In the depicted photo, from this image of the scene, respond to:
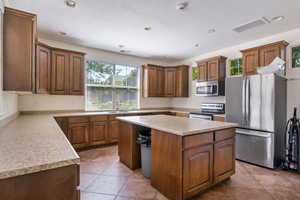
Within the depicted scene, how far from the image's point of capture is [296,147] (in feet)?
9.34

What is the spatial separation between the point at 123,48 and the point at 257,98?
3.54 m

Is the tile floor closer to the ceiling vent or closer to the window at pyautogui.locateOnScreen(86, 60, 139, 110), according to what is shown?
the window at pyautogui.locateOnScreen(86, 60, 139, 110)

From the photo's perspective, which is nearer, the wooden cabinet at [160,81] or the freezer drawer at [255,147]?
Result: the freezer drawer at [255,147]

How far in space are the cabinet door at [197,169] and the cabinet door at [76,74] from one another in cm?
329

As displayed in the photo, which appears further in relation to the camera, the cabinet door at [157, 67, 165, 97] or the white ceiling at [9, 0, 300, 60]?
the cabinet door at [157, 67, 165, 97]

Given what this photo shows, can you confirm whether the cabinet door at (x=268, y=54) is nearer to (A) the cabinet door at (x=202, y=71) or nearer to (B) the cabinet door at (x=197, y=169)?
(A) the cabinet door at (x=202, y=71)

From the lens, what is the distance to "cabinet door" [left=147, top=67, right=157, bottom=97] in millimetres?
5348

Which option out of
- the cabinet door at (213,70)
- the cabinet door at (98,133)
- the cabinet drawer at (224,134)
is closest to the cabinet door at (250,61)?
the cabinet door at (213,70)

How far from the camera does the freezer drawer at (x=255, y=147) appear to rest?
9.39 ft

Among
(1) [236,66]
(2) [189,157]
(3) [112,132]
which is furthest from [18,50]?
(1) [236,66]

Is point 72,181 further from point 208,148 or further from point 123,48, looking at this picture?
point 123,48

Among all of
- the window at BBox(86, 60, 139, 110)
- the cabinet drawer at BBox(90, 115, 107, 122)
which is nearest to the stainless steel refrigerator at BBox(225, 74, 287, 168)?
the cabinet drawer at BBox(90, 115, 107, 122)

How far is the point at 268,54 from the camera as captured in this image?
10.9 feet

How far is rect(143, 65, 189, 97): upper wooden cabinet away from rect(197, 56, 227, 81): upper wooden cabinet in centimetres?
85
